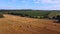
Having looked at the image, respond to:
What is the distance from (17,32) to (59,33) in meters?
2.09

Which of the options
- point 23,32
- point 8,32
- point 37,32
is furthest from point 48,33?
point 8,32

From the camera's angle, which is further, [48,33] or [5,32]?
[5,32]

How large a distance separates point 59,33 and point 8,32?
2538mm

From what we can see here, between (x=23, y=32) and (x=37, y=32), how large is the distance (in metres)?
0.70

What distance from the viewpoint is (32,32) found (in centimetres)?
765

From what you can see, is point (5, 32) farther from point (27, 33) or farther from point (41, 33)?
point (41, 33)

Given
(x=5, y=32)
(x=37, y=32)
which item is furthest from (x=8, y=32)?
(x=37, y=32)

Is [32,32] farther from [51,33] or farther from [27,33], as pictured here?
[51,33]

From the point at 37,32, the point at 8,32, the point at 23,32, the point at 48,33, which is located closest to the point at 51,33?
the point at 48,33

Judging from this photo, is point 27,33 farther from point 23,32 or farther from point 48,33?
point 48,33

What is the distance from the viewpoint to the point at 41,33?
7.37 m

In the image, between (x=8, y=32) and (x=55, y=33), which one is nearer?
(x=55, y=33)

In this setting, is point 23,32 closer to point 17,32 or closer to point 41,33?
point 17,32

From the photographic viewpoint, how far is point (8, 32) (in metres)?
7.73
